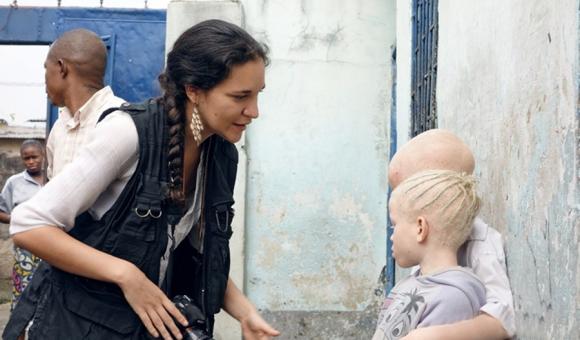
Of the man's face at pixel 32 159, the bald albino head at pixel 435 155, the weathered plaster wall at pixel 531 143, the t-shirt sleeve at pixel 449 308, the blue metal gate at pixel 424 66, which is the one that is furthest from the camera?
the man's face at pixel 32 159

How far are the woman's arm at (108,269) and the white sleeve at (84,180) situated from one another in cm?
3

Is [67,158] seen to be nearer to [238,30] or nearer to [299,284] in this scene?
[238,30]

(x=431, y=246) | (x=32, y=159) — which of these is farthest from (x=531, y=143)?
(x=32, y=159)

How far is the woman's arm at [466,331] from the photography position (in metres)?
2.28

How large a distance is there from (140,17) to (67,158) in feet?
16.4

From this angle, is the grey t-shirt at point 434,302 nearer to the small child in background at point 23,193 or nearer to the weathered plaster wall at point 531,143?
the weathered plaster wall at point 531,143

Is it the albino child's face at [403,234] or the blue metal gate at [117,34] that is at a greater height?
the blue metal gate at [117,34]

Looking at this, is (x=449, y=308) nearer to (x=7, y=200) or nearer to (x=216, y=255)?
(x=216, y=255)

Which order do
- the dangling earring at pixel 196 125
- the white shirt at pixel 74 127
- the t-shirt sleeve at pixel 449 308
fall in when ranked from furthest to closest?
the white shirt at pixel 74 127 < the dangling earring at pixel 196 125 < the t-shirt sleeve at pixel 449 308

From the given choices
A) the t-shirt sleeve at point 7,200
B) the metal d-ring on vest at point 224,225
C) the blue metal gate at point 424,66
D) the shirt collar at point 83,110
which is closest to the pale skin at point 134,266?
the metal d-ring on vest at point 224,225

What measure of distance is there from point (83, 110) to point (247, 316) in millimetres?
1268

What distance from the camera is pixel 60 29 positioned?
27.8ft

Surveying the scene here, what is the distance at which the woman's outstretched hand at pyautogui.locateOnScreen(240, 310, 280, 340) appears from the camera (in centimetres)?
278

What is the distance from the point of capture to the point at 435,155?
273 cm
